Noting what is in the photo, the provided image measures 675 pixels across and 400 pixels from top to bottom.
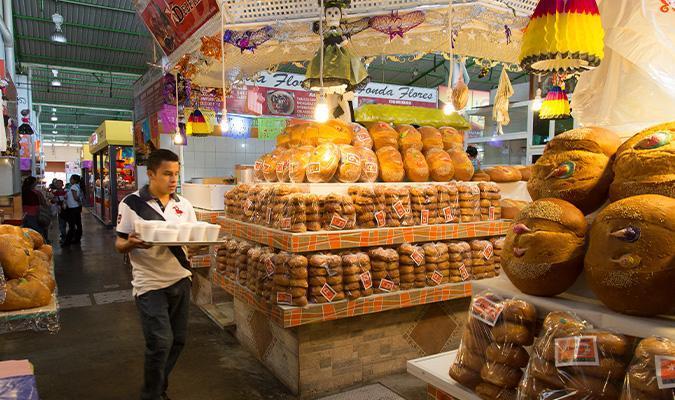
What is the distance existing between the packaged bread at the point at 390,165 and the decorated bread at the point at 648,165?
246cm

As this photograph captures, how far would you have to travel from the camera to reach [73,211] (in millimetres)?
10953

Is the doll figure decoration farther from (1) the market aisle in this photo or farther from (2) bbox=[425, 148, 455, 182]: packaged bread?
(1) the market aisle

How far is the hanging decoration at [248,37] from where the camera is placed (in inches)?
169

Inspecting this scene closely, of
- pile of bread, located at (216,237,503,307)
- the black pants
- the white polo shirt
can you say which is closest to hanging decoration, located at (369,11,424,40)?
pile of bread, located at (216,237,503,307)

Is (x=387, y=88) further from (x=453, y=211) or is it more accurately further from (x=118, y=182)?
(x=453, y=211)

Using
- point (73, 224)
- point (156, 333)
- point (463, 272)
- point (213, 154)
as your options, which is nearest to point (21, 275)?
point (156, 333)

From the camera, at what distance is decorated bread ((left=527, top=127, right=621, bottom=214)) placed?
1.69 metres

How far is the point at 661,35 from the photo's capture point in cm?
194

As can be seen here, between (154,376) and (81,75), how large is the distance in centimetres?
1963

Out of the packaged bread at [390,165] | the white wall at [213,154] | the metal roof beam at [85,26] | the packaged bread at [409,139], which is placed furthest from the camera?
the metal roof beam at [85,26]

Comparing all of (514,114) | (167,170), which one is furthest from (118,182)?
(167,170)

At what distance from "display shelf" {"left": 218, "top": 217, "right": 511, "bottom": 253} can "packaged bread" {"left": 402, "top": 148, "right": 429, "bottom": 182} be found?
48cm

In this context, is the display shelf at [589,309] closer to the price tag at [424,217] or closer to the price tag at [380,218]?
the price tag at [380,218]

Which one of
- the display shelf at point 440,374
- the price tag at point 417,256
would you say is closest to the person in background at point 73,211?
the price tag at point 417,256
